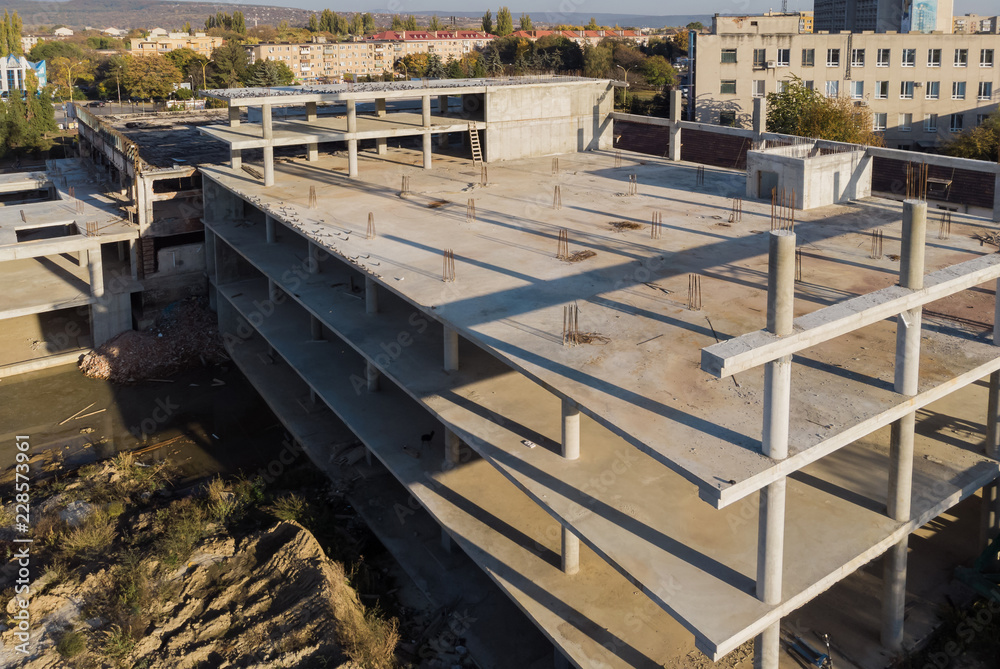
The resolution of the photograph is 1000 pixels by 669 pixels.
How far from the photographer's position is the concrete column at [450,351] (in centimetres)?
1667

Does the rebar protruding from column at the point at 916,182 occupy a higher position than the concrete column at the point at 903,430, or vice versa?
the rebar protruding from column at the point at 916,182

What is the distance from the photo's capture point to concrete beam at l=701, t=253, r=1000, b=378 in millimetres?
9430

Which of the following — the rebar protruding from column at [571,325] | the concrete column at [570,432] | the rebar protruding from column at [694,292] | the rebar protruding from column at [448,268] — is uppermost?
the rebar protruding from column at [448,268]

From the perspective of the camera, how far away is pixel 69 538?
17688 millimetres

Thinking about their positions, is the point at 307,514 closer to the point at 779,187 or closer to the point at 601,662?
the point at 601,662

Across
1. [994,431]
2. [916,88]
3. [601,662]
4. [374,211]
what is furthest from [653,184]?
[916,88]

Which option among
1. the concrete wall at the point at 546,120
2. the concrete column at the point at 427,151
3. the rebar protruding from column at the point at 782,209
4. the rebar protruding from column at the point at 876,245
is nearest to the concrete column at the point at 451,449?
the rebar protruding from column at the point at 876,245

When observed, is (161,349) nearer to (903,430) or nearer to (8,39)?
(903,430)

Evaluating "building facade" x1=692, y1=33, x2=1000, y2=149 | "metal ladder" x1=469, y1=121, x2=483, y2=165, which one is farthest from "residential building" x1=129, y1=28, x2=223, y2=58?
"metal ladder" x1=469, y1=121, x2=483, y2=165

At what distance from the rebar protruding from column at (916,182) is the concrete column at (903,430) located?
16.5 metres

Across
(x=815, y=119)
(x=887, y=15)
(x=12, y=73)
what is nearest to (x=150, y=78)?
(x=12, y=73)

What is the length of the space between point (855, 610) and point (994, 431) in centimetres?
419

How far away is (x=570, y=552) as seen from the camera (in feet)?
45.1

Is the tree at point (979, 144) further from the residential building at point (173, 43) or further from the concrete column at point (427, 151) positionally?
the residential building at point (173, 43)
